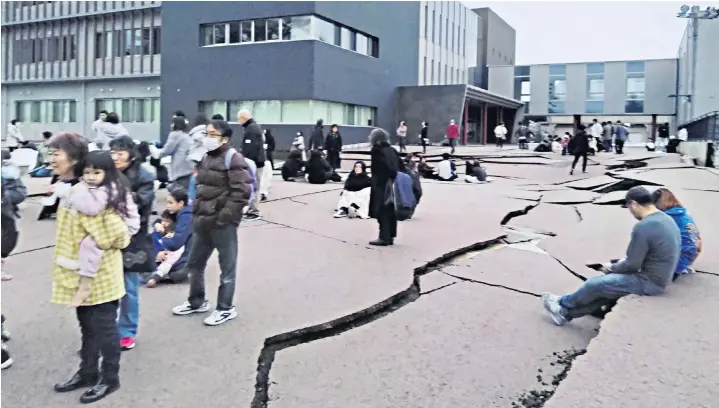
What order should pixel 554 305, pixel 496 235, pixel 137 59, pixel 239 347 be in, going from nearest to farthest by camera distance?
pixel 239 347
pixel 554 305
pixel 496 235
pixel 137 59

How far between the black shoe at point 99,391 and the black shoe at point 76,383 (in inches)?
3.0

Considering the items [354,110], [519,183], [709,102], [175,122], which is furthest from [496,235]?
[709,102]

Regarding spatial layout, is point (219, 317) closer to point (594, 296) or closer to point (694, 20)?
point (594, 296)

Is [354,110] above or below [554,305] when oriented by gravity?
above

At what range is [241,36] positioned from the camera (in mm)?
33250

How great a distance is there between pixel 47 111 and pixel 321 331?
47889 millimetres

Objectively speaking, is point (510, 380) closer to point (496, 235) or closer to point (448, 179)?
Answer: point (496, 235)

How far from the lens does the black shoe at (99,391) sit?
11.8 ft

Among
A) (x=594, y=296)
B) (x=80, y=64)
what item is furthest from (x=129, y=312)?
(x=80, y=64)

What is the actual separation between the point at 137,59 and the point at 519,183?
105 ft

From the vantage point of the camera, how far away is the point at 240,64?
3291 cm

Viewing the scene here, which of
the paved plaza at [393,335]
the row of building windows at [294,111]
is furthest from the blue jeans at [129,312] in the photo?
the row of building windows at [294,111]

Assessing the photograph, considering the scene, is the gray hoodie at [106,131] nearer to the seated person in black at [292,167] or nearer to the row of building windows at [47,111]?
the seated person in black at [292,167]

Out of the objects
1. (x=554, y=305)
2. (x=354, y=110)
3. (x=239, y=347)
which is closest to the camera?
(x=239, y=347)
